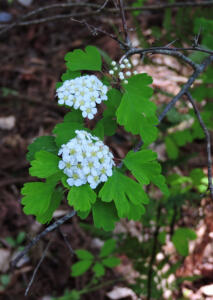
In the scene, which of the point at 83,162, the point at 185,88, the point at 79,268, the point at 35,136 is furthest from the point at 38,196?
the point at 35,136

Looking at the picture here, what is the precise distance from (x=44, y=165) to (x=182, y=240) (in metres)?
1.55

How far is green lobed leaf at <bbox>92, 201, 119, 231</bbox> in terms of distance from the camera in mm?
1239


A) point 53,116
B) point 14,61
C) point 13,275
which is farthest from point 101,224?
point 14,61

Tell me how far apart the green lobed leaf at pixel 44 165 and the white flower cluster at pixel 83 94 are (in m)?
0.22

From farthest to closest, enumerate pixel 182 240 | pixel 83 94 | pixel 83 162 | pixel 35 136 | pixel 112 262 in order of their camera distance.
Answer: pixel 35 136 → pixel 112 262 → pixel 182 240 → pixel 83 94 → pixel 83 162

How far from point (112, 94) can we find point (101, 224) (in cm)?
56

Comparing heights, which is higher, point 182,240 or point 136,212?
point 136,212

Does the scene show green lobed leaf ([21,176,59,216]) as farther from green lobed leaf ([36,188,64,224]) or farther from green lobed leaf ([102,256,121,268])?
green lobed leaf ([102,256,121,268])

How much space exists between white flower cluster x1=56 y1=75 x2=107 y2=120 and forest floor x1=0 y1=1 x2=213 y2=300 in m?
0.95

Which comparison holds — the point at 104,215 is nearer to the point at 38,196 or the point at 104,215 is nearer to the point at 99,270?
the point at 38,196

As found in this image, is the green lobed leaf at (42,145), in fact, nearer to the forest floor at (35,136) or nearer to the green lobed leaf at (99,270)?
the forest floor at (35,136)

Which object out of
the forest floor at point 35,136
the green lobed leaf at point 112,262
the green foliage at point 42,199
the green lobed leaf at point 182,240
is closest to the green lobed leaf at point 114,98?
the green foliage at point 42,199

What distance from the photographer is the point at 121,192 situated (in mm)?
1229

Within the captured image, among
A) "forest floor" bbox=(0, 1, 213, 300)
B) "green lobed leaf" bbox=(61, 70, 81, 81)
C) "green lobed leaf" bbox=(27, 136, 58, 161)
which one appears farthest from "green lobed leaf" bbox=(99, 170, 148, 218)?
"forest floor" bbox=(0, 1, 213, 300)
